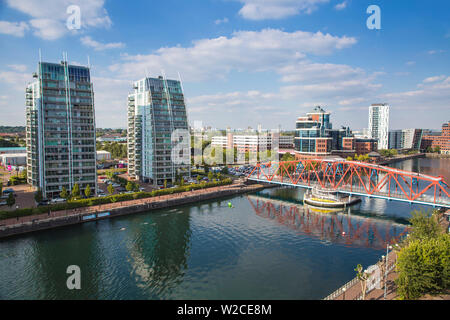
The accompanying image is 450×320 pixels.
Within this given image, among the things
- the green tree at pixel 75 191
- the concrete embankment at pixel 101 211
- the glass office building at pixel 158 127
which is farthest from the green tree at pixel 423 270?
the glass office building at pixel 158 127

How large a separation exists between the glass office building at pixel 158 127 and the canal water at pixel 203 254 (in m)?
16.2

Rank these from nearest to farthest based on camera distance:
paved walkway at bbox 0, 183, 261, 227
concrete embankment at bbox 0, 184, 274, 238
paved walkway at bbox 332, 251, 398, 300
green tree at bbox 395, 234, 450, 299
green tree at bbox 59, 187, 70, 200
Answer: green tree at bbox 395, 234, 450, 299 → paved walkway at bbox 332, 251, 398, 300 → concrete embankment at bbox 0, 184, 274, 238 → paved walkway at bbox 0, 183, 261, 227 → green tree at bbox 59, 187, 70, 200

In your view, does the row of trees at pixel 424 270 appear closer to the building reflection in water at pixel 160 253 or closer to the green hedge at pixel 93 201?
the building reflection in water at pixel 160 253

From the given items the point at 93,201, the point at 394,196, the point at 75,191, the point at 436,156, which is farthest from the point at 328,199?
the point at 436,156

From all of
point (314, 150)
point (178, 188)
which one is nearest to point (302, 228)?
point (178, 188)

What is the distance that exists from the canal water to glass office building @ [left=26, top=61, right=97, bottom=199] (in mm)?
12704

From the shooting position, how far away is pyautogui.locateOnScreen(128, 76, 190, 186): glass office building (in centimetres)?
6202

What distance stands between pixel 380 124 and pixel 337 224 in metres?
150

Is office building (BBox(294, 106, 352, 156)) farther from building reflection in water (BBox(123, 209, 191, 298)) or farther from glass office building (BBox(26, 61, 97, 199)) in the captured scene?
glass office building (BBox(26, 61, 97, 199))

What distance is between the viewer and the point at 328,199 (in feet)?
176

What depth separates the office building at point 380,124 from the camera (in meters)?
169

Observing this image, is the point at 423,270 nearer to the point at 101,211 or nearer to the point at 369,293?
the point at 369,293

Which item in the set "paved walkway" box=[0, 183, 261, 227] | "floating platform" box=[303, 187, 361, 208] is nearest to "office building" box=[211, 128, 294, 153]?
"paved walkway" box=[0, 183, 261, 227]
